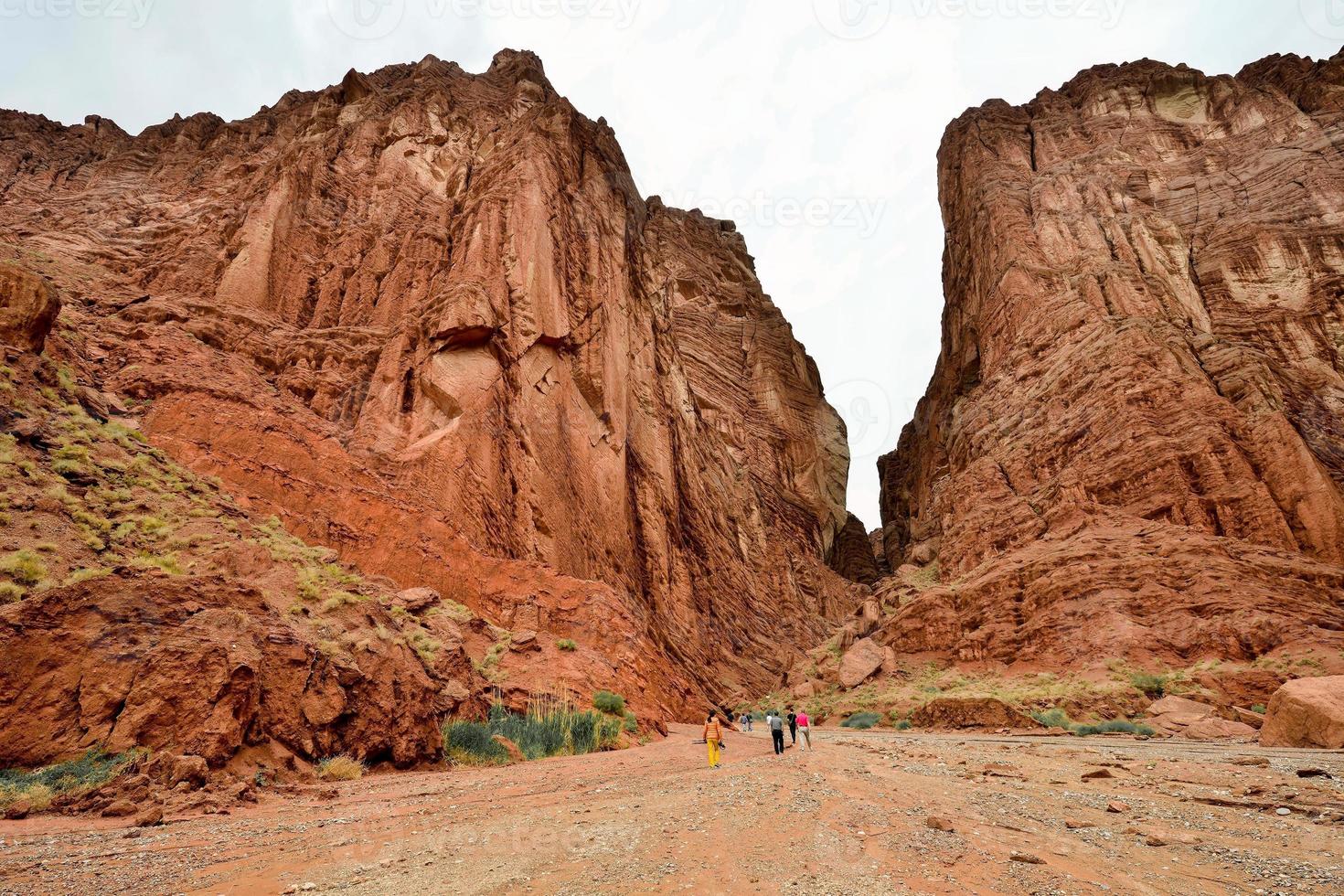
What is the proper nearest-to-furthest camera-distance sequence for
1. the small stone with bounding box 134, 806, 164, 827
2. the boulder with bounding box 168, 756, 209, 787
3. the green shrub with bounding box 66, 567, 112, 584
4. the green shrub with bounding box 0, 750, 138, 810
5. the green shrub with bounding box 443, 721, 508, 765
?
the small stone with bounding box 134, 806, 164, 827
the green shrub with bounding box 0, 750, 138, 810
the boulder with bounding box 168, 756, 209, 787
the green shrub with bounding box 66, 567, 112, 584
the green shrub with bounding box 443, 721, 508, 765

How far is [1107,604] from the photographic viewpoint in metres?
25.5

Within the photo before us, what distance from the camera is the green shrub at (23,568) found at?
8.70m

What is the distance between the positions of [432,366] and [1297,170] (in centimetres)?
5560

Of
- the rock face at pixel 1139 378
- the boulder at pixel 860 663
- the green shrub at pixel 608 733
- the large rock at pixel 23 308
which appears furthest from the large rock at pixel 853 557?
the large rock at pixel 23 308

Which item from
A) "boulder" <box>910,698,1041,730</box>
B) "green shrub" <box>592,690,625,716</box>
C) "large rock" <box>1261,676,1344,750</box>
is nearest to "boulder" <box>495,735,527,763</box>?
"green shrub" <box>592,690,625,716</box>

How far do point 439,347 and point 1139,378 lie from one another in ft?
105

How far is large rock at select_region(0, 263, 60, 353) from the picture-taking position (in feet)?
46.9

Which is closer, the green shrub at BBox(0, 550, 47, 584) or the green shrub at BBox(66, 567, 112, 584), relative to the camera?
the green shrub at BBox(0, 550, 47, 584)

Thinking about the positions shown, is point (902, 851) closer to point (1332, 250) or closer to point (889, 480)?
point (1332, 250)

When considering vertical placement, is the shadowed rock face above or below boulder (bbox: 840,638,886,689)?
above

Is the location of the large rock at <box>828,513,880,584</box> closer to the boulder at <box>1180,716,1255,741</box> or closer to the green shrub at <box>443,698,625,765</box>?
the boulder at <box>1180,716,1255,741</box>

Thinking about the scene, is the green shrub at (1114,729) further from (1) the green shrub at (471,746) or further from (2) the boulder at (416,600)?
(2) the boulder at (416,600)

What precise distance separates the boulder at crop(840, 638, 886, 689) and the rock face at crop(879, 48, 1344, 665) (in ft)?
4.47

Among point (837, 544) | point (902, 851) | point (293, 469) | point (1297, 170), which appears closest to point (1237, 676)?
point (902, 851)
